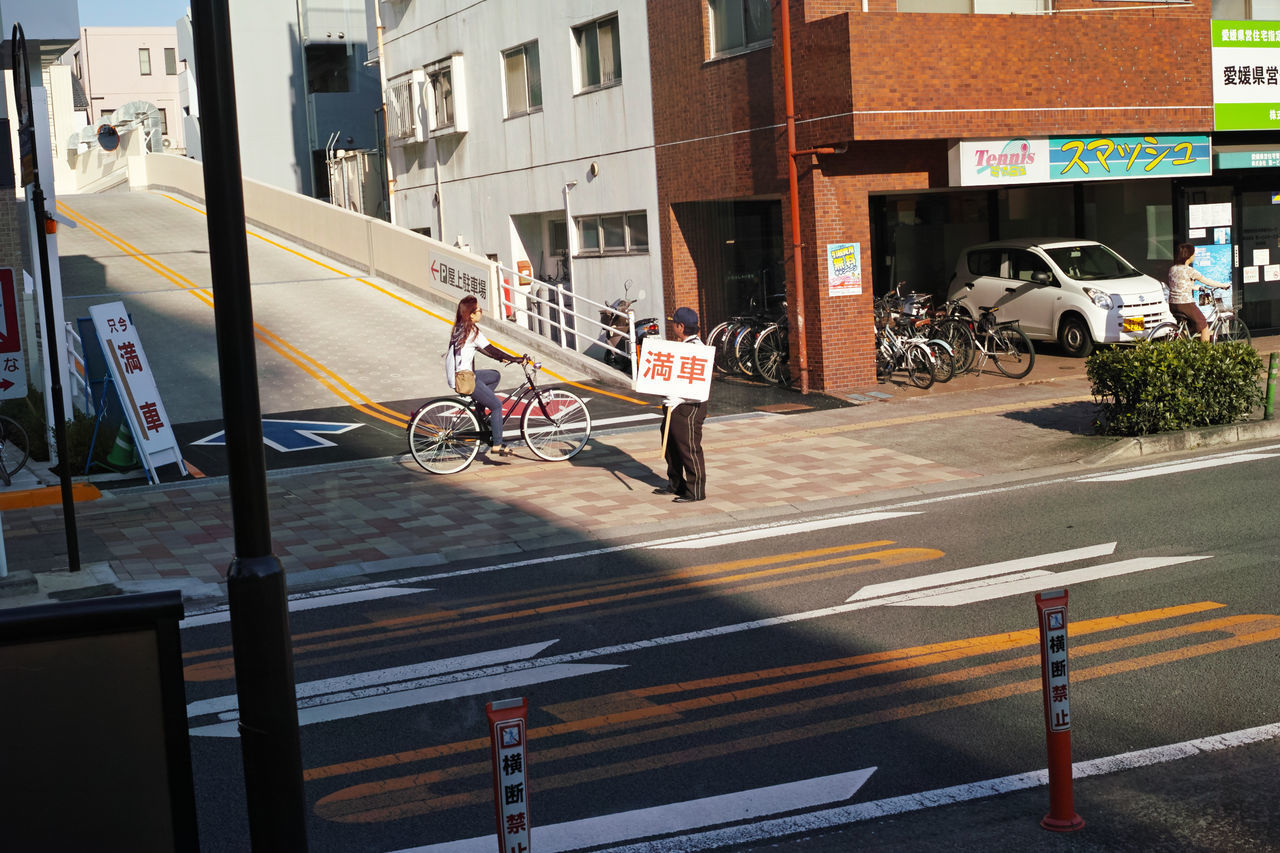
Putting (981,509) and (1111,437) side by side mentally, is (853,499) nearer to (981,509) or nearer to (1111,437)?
(981,509)

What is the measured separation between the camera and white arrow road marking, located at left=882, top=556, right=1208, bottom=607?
845 centimetres

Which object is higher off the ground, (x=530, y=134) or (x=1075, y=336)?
(x=530, y=134)

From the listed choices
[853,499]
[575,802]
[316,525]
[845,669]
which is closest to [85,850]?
[575,802]

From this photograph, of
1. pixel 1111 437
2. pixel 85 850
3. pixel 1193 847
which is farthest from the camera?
pixel 1111 437

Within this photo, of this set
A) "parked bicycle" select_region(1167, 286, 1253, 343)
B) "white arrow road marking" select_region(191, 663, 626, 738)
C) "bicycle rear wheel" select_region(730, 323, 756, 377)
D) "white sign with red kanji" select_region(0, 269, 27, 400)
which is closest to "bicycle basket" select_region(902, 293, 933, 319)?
"bicycle rear wheel" select_region(730, 323, 756, 377)

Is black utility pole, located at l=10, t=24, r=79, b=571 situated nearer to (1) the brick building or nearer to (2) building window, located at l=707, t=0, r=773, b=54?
(1) the brick building

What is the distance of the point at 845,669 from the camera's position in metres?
7.17

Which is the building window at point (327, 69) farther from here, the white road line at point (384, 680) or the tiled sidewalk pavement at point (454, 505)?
the white road line at point (384, 680)

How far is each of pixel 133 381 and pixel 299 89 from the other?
35634 millimetres

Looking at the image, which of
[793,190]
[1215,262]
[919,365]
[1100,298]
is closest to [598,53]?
[793,190]

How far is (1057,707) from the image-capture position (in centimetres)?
493

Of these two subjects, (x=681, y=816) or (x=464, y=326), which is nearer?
(x=681, y=816)

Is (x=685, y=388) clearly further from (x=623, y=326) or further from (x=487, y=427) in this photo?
(x=623, y=326)

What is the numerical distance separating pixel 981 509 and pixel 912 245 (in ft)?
44.5
